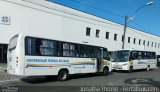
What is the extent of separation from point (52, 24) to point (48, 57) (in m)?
15.1

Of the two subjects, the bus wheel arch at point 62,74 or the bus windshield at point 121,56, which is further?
the bus windshield at point 121,56

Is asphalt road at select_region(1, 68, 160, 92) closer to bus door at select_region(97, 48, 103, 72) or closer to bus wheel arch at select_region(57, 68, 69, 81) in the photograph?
bus wheel arch at select_region(57, 68, 69, 81)

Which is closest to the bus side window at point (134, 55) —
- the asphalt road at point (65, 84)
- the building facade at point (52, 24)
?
the building facade at point (52, 24)

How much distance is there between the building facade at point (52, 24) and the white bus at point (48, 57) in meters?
1.15

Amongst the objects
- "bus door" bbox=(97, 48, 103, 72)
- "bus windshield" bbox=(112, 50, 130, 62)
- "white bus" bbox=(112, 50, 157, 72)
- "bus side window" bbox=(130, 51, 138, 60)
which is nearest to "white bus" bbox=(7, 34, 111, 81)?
"bus door" bbox=(97, 48, 103, 72)

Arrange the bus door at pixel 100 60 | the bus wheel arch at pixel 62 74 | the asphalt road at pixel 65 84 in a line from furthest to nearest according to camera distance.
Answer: the bus door at pixel 100 60 < the bus wheel arch at pixel 62 74 < the asphalt road at pixel 65 84

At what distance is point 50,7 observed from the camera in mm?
27953

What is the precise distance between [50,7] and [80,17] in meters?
6.08

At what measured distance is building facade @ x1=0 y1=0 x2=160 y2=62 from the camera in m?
24.1

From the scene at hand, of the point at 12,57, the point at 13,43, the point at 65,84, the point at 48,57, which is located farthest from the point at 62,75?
the point at 13,43

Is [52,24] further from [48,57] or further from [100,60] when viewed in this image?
[48,57]

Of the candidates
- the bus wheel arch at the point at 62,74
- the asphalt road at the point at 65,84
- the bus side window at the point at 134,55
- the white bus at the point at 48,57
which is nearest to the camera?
the asphalt road at the point at 65,84

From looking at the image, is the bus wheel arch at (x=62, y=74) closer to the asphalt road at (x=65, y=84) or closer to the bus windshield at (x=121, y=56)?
the asphalt road at (x=65, y=84)

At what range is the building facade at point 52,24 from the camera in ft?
79.0
